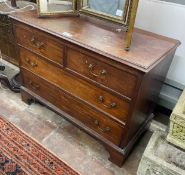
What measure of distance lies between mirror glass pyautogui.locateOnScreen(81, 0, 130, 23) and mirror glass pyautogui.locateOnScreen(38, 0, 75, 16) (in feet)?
0.36

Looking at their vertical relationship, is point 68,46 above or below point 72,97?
→ above

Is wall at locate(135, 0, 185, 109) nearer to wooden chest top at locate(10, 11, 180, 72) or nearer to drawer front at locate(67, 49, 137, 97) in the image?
wooden chest top at locate(10, 11, 180, 72)

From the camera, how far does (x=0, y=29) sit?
2287 millimetres

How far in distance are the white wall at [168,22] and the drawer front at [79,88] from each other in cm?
70

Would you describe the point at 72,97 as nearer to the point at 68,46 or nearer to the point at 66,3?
the point at 68,46

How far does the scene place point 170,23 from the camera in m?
1.62

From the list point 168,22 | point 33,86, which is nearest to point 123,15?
point 168,22

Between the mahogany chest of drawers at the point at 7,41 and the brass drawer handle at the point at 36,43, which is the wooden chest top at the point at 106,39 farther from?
the mahogany chest of drawers at the point at 7,41

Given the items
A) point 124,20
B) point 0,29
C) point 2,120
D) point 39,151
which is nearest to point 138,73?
point 124,20

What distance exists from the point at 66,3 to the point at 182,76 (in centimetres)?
104

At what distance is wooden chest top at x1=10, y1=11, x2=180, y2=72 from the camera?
1.17m

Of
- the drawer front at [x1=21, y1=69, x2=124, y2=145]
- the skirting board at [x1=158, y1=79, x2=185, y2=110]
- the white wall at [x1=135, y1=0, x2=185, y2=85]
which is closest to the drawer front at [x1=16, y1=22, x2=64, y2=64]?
the drawer front at [x1=21, y1=69, x2=124, y2=145]

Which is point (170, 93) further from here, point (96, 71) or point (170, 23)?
point (96, 71)

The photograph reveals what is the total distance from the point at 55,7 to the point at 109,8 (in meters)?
0.41
